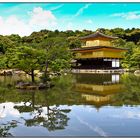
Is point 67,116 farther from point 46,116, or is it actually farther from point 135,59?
point 135,59

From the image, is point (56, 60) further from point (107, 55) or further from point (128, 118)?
point (107, 55)

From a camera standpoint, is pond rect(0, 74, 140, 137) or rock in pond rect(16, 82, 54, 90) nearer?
pond rect(0, 74, 140, 137)

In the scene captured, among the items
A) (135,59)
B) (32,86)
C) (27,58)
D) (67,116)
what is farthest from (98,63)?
(67,116)

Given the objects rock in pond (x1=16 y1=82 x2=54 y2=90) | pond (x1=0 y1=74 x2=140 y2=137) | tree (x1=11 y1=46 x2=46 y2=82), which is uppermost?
tree (x1=11 y1=46 x2=46 y2=82)

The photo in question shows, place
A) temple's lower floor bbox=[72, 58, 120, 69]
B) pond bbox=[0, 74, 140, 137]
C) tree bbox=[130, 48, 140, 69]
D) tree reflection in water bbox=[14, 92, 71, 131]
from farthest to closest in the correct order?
temple's lower floor bbox=[72, 58, 120, 69] → tree bbox=[130, 48, 140, 69] → tree reflection in water bbox=[14, 92, 71, 131] → pond bbox=[0, 74, 140, 137]

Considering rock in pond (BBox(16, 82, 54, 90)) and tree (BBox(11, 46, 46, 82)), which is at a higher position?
tree (BBox(11, 46, 46, 82))

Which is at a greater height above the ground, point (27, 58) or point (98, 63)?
point (98, 63)

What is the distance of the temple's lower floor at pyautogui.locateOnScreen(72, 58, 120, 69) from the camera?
3452 centimetres

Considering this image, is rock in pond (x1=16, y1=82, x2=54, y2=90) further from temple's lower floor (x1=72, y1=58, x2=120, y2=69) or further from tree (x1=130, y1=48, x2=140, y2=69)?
tree (x1=130, y1=48, x2=140, y2=69)

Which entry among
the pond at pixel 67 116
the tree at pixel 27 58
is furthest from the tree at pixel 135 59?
the pond at pixel 67 116

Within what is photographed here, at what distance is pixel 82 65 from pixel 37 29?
19880 mm

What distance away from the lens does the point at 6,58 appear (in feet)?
102

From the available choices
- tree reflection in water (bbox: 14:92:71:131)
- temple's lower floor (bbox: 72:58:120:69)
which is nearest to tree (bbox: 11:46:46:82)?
tree reflection in water (bbox: 14:92:71:131)

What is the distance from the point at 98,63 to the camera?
35.2m
